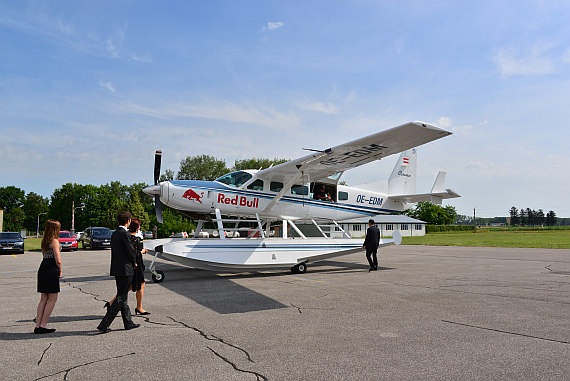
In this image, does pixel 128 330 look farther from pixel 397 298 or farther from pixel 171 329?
pixel 397 298

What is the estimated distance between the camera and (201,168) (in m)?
68.6

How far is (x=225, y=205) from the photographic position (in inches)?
527

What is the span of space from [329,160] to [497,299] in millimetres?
6448

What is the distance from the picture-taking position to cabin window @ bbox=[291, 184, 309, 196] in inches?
575

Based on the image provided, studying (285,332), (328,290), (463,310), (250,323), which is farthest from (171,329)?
(463,310)

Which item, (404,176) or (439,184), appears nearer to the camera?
(439,184)

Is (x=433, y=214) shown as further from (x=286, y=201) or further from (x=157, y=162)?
(x=157, y=162)

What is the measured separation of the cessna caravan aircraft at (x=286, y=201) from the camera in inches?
432

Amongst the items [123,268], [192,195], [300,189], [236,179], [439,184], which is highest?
[439,184]

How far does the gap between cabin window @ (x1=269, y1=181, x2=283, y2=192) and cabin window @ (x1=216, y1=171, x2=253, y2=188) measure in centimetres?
86

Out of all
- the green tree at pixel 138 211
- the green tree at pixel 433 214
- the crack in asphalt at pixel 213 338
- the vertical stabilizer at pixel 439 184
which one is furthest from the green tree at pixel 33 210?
the crack in asphalt at pixel 213 338

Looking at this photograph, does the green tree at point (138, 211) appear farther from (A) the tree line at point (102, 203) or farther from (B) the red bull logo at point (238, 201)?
(B) the red bull logo at point (238, 201)

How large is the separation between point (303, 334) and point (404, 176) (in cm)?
1339

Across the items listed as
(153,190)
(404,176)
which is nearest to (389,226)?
(404,176)
